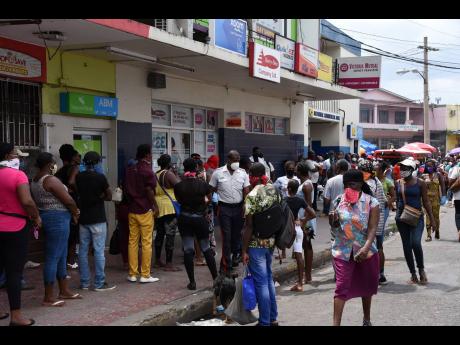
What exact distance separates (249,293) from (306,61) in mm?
9373

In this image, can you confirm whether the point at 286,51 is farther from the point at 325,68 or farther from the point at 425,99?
the point at 425,99

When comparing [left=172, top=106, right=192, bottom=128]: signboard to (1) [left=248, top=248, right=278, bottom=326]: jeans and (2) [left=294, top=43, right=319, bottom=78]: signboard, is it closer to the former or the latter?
(2) [left=294, top=43, right=319, bottom=78]: signboard

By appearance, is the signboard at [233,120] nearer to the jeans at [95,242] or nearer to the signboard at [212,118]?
the signboard at [212,118]

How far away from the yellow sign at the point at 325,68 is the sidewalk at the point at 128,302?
796 cm

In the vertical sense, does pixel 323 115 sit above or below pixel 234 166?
above

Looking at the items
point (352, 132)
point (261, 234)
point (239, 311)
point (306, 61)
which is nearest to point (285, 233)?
point (261, 234)

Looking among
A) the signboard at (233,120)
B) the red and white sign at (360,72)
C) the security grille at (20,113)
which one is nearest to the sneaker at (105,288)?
the security grille at (20,113)

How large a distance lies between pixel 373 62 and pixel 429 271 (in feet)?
32.1

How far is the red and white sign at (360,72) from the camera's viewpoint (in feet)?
57.1

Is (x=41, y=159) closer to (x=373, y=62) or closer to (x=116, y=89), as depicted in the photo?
(x=116, y=89)

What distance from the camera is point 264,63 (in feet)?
39.1

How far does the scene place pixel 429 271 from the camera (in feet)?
29.7

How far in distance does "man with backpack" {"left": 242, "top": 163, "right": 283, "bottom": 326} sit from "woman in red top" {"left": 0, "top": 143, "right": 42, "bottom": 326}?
2.21 meters
